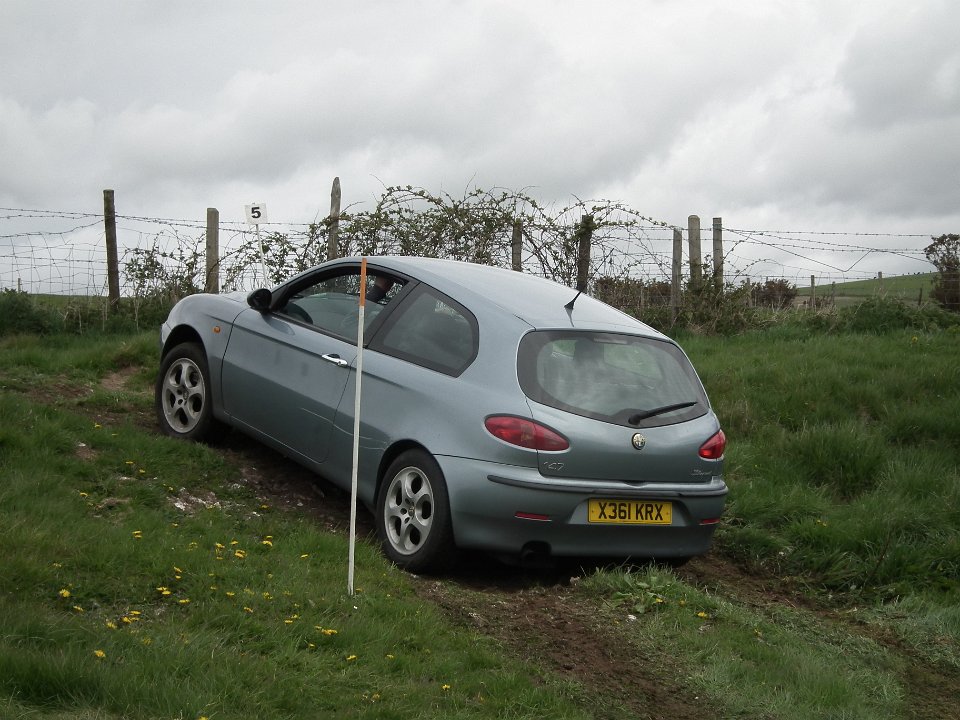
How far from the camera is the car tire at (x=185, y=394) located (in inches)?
302

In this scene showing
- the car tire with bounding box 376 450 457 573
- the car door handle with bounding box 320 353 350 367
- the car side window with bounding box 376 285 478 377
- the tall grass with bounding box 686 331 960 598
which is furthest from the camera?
the tall grass with bounding box 686 331 960 598

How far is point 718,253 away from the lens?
15.5 m

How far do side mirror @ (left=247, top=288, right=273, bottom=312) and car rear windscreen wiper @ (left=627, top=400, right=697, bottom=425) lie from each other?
9.30 ft

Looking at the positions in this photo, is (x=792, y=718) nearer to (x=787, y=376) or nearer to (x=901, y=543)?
(x=901, y=543)

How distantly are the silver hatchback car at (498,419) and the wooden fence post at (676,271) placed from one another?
8169 mm

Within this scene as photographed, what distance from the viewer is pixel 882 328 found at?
1374 centimetres

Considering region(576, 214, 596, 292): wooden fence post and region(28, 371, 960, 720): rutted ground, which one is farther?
region(576, 214, 596, 292): wooden fence post

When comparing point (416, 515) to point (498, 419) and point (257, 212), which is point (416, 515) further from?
point (257, 212)

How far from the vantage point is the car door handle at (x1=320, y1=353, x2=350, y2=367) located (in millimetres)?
6588

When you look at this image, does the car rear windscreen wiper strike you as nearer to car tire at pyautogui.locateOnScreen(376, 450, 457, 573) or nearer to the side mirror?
car tire at pyautogui.locateOnScreen(376, 450, 457, 573)

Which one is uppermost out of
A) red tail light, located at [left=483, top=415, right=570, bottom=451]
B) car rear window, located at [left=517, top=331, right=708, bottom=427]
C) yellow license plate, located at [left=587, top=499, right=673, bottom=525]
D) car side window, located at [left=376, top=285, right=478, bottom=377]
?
car side window, located at [left=376, top=285, right=478, bottom=377]

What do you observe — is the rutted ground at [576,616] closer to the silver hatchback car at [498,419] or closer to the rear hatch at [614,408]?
the silver hatchback car at [498,419]

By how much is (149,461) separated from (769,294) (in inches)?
451

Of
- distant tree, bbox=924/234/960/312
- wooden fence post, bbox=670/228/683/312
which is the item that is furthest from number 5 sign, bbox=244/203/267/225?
distant tree, bbox=924/234/960/312
